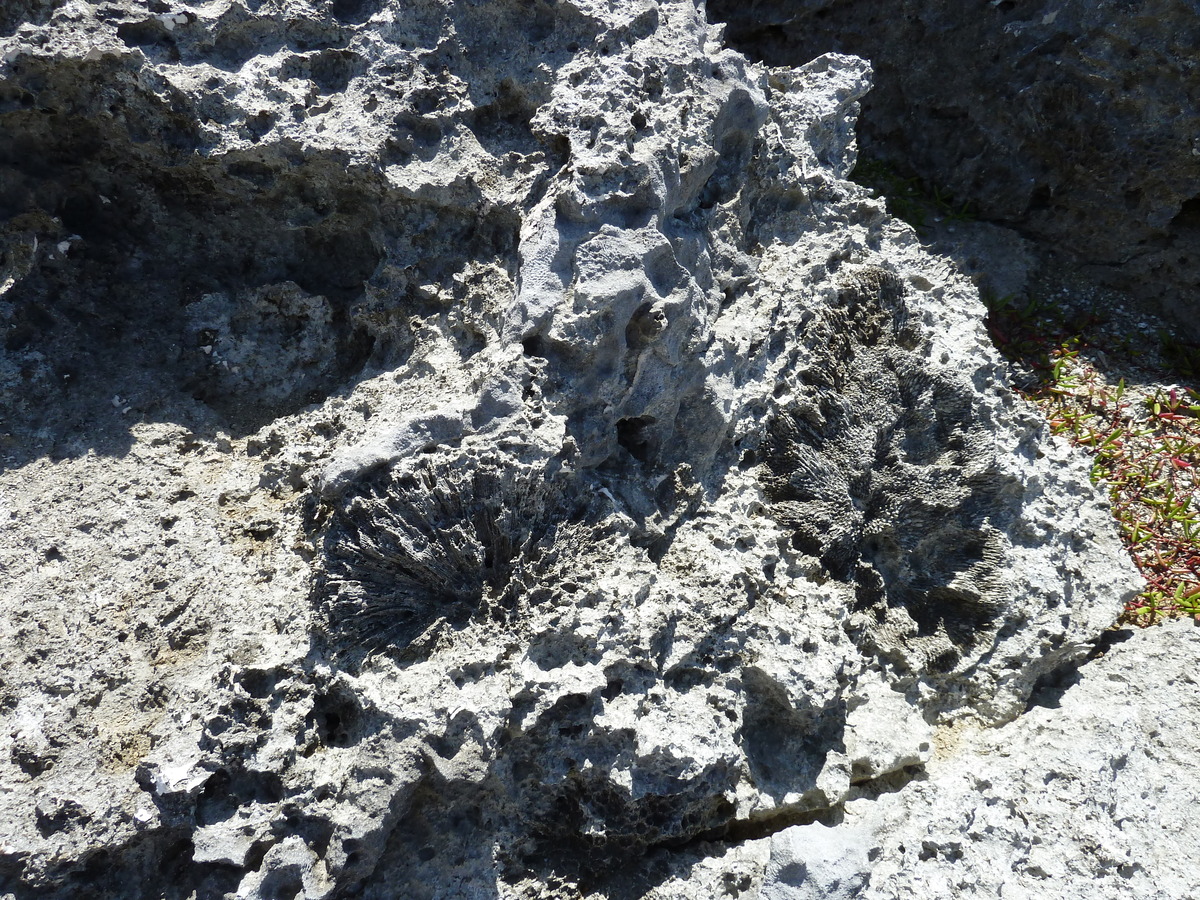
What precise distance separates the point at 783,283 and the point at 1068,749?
1.62m

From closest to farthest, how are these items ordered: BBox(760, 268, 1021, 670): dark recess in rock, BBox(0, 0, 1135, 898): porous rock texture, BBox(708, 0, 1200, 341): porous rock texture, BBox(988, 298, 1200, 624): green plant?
BBox(0, 0, 1135, 898): porous rock texture < BBox(760, 268, 1021, 670): dark recess in rock < BBox(988, 298, 1200, 624): green plant < BBox(708, 0, 1200, 341): porous rock texture

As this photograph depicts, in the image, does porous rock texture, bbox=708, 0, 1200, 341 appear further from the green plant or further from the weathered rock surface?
the weathered rock surface

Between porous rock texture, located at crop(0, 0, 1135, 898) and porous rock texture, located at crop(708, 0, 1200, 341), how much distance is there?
6.25 ft

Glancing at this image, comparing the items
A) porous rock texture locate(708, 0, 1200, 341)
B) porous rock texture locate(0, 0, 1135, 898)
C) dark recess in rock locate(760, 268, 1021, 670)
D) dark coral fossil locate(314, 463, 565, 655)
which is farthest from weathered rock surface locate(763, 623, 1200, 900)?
porous rock texture locate(708, 0, 1200, 341)

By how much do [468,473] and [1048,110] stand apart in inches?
148

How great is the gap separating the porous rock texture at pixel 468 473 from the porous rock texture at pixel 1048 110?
6.25 feet

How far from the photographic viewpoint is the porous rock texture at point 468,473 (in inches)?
83.8

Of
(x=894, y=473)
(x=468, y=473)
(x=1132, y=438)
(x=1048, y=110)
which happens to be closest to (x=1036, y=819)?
(x=894, y=473)

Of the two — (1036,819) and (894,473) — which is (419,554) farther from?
(1036,819)

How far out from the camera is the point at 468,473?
221 centimetres

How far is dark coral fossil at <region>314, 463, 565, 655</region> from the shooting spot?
7.19 feet

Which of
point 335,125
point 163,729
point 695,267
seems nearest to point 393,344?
point 335,125

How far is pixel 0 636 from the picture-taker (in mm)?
2250

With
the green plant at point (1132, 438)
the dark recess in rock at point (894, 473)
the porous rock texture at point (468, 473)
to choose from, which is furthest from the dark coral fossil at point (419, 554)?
the green plant at point (1132, 438)
